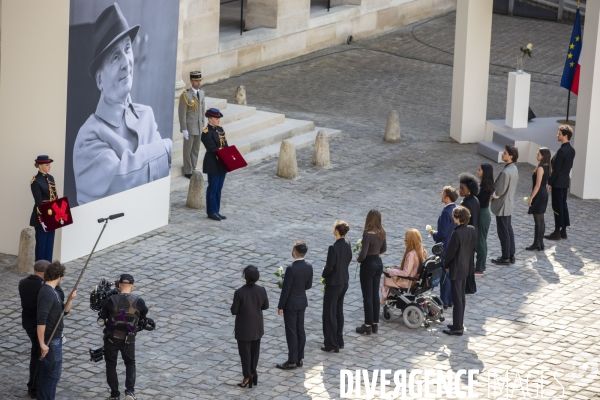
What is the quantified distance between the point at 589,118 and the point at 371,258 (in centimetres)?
739

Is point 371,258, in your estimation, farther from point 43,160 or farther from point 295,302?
point 43,160

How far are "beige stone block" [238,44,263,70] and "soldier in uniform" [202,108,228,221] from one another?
33.2 ft

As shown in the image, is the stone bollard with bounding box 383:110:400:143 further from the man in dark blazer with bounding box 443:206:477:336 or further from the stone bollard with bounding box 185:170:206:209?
the man in dark blazer with bounding box 443:206:477:336

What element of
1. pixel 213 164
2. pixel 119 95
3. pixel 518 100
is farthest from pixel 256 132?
pixel 119 95

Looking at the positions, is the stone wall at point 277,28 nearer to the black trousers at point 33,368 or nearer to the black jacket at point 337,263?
the black jacket at point 337,263

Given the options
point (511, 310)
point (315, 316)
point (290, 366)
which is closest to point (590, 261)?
point (511, 310)

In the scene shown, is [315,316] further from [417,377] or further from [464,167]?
[464,167]

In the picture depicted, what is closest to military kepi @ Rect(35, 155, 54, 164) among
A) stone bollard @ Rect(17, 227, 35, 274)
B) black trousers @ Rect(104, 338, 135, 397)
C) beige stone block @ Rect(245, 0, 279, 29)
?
stone bollard @ Rect(17, 227, 35, 274)

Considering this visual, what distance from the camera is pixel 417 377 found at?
1101 cm

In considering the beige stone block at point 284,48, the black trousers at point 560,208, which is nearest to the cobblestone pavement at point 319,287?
the black trousers at point 560,208

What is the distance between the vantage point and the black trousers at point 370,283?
38.6 feet

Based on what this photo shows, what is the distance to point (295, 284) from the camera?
35.5 ft

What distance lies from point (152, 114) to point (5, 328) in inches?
170

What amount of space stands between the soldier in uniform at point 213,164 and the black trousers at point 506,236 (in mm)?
4147
